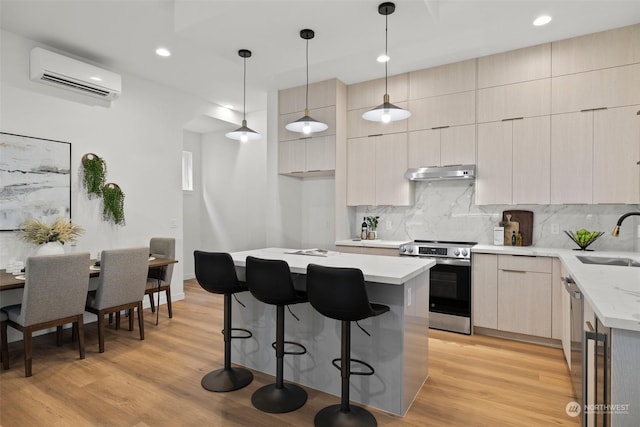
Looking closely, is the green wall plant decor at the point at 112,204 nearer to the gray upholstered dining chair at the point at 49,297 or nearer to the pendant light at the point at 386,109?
the gray upholstered dining chair at the point at 49,297

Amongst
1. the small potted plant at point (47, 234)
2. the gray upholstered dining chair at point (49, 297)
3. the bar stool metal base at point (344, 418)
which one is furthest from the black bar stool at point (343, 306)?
the small potted plant at point (47, 234)

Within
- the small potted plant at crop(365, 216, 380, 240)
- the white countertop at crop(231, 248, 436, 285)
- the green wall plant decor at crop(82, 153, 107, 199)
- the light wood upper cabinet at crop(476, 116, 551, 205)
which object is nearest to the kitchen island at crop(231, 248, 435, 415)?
the white countertop at crop(231, 248, 436, 285)

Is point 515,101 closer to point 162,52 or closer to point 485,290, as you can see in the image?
point 485,290

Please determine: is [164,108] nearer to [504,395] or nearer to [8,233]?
[8,233]

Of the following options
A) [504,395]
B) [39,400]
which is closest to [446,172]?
[504,395]

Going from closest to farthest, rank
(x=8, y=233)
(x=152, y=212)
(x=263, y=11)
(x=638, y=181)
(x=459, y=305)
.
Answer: (x=263, y=11)
(x=638, y=181)
(x=8, y=233)
(x=459, y=305)
(x=152, y=212)

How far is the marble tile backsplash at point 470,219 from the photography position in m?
3.55

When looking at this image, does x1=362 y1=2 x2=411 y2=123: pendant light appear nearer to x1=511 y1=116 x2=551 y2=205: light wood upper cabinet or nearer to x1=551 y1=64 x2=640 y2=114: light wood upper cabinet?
x1=511 y1=116 x2=551 y2=205: light wood upper cabinet

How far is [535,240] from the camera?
391 centimetres

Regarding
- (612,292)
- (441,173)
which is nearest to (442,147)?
(441,173)

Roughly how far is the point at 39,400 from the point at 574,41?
551 centimetres

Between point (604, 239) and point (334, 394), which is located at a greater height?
point (604, 239)

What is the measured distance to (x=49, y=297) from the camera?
9.39 feet

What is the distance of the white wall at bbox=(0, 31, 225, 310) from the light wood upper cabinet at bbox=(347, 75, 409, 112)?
2.43 meters
